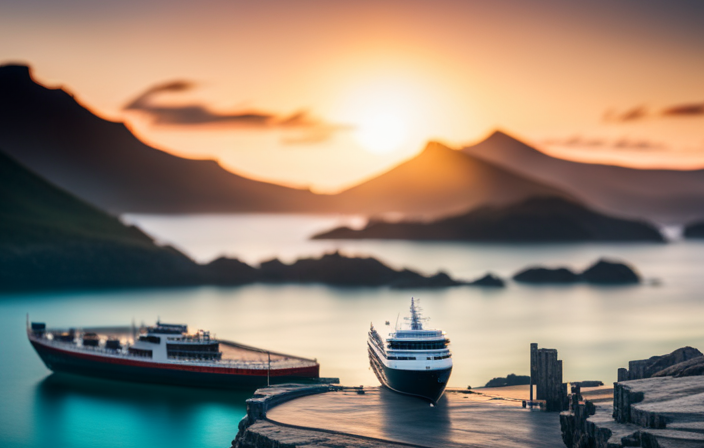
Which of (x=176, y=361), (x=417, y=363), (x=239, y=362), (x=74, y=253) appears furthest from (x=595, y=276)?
(x=417, y=363)

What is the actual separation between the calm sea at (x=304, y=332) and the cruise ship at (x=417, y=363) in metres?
8.19

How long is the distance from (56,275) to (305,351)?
227 ft

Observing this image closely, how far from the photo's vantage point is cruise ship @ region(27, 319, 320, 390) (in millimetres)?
43625

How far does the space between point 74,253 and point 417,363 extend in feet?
335

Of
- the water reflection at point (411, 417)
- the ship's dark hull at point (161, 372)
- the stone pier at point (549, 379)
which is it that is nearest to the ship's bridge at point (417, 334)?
the water reflection at point (411, 417)

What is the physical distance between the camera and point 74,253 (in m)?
124

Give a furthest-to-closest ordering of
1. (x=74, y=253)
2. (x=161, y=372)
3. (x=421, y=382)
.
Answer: (x=74, y=253) → (x=161, y=372) → (x=421, y=382)

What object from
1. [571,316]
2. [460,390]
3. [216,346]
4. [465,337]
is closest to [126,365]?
[216,346]

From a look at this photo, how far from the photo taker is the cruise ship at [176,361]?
4362 centimetres

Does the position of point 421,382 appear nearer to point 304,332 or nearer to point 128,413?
point 128,413

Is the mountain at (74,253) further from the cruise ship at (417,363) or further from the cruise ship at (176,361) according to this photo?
the cruise ship at (417,363)

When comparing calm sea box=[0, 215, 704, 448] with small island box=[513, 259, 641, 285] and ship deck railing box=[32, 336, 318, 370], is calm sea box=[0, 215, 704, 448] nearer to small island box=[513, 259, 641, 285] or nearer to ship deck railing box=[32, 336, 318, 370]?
ship deck railing box=[32, 336, 318, 370]

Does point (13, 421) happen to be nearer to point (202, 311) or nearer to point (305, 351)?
point (305, 351)

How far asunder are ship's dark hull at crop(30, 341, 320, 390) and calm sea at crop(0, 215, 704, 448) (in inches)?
21.2
